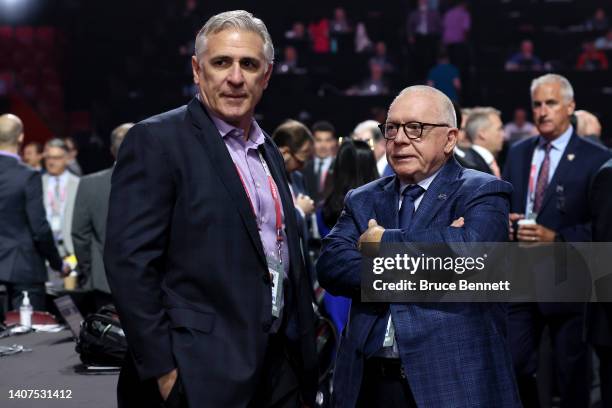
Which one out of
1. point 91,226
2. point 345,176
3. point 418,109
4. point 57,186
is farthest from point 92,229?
point 418,109

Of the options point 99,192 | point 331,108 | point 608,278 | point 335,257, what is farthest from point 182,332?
point 331,108

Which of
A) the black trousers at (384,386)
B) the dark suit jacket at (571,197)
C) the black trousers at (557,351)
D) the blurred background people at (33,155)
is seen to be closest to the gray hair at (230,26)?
the black trousers at (384,386)

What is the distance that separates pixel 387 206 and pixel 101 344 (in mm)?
1012

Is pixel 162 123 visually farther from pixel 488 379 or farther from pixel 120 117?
pixel 120 117

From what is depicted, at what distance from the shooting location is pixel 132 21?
13.3 metres

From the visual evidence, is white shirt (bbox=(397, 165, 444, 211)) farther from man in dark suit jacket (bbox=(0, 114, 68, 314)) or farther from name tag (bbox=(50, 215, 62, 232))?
name tag (bbox=(50, 215, 62, 232))

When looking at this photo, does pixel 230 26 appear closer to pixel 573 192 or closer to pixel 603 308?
pixel 603 308

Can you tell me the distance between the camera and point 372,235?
2.55 m

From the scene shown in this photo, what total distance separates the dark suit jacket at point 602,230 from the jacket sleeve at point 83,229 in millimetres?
2946

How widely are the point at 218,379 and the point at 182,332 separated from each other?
0.13 metres

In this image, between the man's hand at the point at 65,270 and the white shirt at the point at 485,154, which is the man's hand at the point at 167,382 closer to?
the white shirt at the point at 485,154

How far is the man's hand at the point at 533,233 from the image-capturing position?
4180 millimetres

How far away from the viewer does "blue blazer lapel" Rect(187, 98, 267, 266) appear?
2.18 metres

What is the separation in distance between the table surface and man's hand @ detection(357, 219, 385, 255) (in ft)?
2.59
